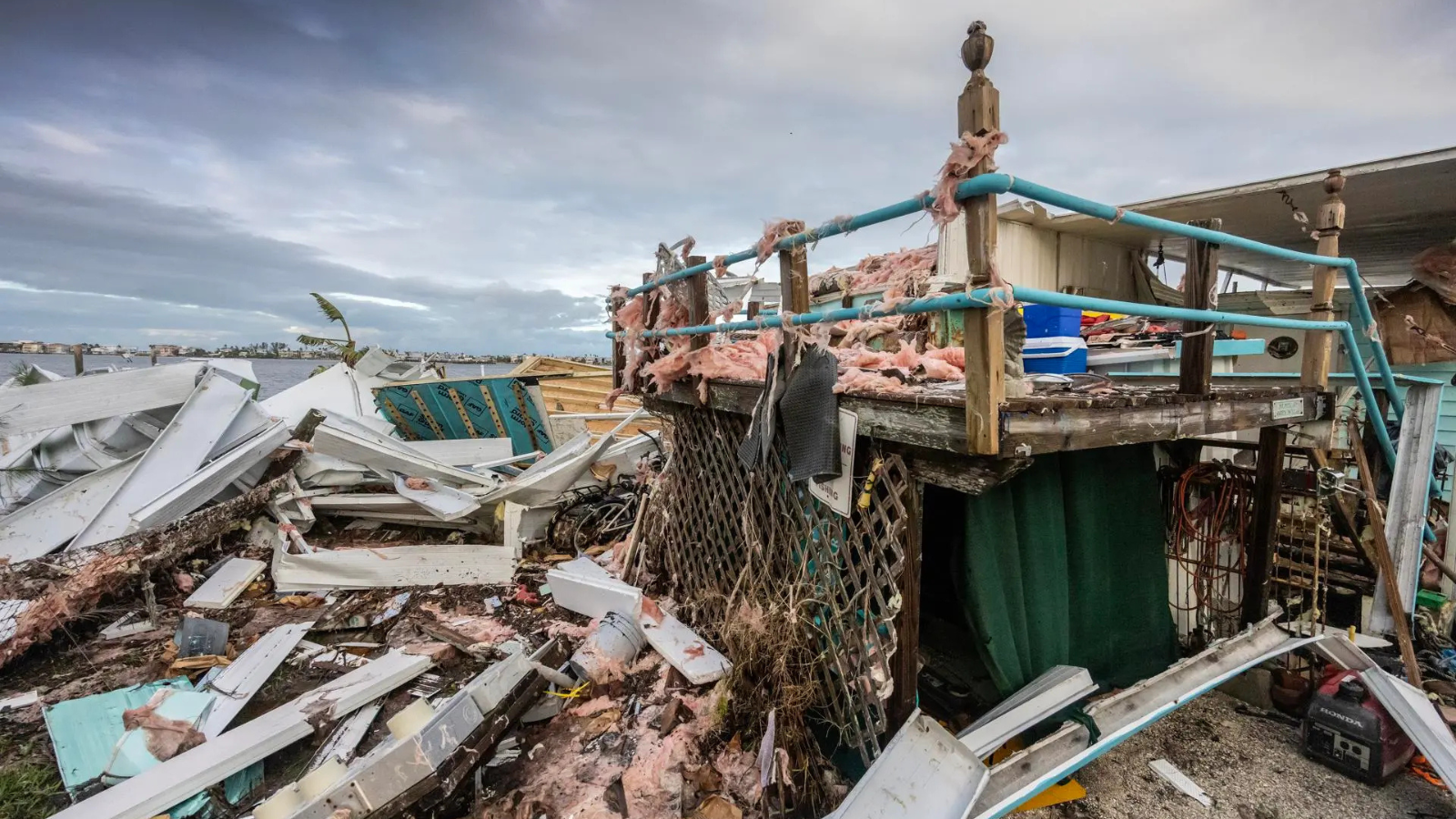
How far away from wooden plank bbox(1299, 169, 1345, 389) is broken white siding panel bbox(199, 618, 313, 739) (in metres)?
7.69

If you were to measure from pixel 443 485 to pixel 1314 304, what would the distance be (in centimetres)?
831

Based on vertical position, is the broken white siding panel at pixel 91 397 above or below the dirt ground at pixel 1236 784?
above

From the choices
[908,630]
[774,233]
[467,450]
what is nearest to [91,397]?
[467,450]

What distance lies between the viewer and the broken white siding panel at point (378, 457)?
24.1ft

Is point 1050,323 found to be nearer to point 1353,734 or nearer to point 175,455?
point 1353,734

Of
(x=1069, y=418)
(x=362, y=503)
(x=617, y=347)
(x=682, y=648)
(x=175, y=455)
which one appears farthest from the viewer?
(x=362, y=503)

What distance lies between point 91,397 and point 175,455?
1.34m

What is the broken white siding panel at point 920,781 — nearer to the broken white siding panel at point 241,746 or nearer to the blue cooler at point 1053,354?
the blue cooler at point 1053,354

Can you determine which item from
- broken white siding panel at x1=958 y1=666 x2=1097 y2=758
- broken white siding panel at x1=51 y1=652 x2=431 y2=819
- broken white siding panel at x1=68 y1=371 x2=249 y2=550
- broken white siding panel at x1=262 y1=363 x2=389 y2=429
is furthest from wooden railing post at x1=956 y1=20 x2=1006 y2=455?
broken white siding panel at x1=262 y1=363 x2=389 y2=429

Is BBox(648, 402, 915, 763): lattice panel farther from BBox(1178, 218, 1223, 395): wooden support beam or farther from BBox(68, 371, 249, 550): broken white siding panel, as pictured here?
BBox(68, 371, 249, 550): broken white siding panel

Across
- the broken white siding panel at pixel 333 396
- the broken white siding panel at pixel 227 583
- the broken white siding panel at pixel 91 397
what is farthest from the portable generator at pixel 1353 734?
the broken white siding panel at pixel 91 397

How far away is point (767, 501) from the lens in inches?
147

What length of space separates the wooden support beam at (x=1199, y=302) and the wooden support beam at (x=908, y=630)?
172cm

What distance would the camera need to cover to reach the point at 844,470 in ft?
9.55
